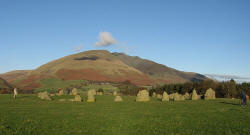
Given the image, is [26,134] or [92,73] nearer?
[26,134]

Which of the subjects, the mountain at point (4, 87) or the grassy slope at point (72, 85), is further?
the grassy slope at point (72, 85)

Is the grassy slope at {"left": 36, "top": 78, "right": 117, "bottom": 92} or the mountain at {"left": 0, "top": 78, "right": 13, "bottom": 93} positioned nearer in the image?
the mountain at {"left": 0, "top": 78, "right": 13, "bottom": 93}

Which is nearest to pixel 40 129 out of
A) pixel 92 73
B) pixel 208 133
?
pixel 208 133

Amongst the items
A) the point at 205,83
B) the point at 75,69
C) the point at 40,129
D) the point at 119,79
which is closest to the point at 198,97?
the point at 205,83

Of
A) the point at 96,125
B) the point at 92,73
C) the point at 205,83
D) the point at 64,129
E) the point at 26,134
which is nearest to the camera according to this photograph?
the point at 26,134

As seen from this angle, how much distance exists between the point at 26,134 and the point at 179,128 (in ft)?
28.7

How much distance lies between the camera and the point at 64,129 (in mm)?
15562

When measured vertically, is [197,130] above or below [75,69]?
below

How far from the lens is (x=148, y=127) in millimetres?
16188

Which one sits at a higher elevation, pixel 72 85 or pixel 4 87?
pixel 72 85

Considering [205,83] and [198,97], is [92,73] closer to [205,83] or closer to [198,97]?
[205,83]

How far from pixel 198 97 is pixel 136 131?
141ft

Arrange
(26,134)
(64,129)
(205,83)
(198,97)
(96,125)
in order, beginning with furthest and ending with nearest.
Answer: (205,83)
(198,97)
(96,125)
(64,129)
(26,134)

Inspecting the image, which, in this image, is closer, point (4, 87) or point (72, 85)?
point (4, 87)
